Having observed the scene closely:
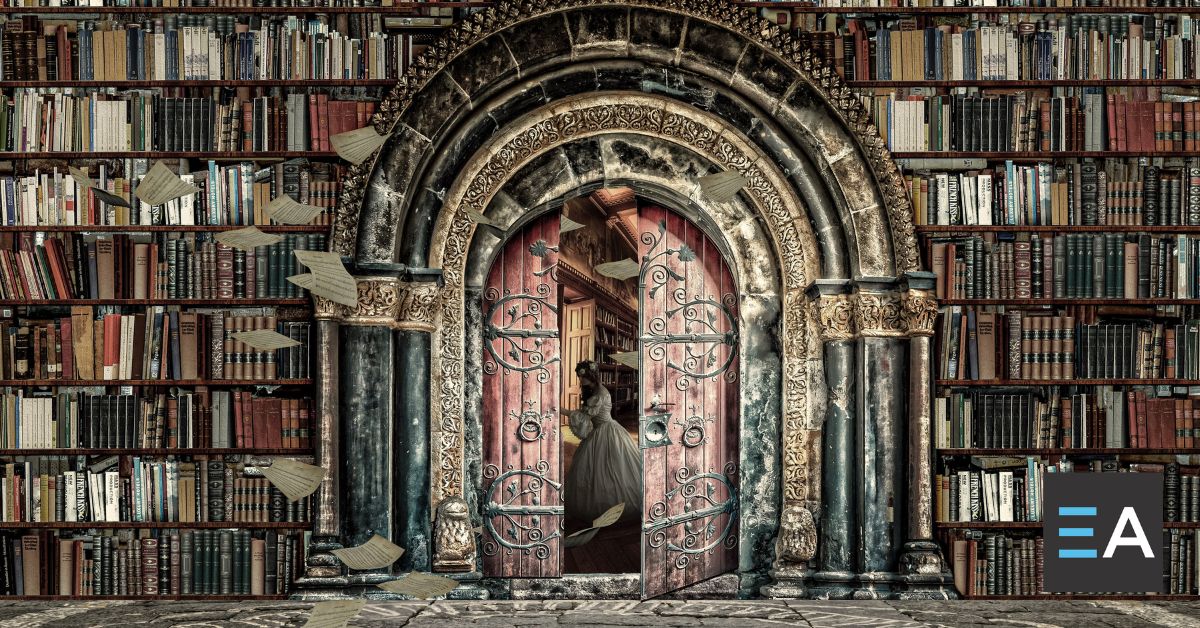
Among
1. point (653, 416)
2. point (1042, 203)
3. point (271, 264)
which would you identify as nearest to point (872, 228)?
point (1042, 203)

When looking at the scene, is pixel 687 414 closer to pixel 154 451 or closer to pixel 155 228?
pixel 154 451

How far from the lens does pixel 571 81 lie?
512 cm

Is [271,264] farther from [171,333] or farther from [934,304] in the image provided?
[934,304]

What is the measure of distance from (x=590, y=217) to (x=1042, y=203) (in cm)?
449

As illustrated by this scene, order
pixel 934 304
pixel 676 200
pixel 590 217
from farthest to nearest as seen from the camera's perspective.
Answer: pixel 590 217 < pixel 676 200 < pixel 934 304

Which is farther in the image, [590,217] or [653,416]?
[590,217]

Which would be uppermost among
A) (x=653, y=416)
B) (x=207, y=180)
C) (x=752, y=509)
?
(x=207, y=180)

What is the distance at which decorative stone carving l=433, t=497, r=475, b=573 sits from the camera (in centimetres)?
500

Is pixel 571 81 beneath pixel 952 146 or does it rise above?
above

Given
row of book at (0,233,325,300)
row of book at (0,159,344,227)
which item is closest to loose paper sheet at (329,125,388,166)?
row of book at (0,159,344,227)

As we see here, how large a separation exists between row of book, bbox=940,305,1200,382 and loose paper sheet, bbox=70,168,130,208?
12.8 ft

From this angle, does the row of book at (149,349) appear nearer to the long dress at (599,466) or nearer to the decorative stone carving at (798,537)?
the decorative stone carving at (798,537)

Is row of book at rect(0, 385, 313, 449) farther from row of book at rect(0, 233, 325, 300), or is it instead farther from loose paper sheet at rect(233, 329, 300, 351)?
row of book at rect(0, 233, 325, 300)

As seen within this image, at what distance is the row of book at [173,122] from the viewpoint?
5066 millimetres
